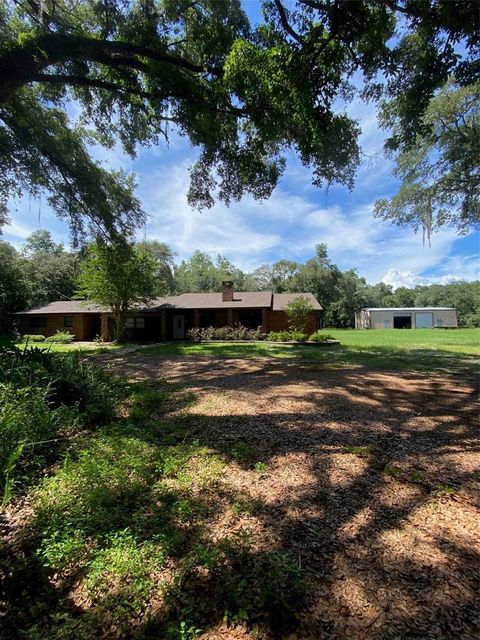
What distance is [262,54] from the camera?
5.39 meters

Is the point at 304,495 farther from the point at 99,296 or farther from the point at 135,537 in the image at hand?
the point at 99,296

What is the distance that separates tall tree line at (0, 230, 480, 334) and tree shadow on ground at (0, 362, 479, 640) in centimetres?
1102

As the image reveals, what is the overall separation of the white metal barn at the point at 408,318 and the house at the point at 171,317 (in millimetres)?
24532

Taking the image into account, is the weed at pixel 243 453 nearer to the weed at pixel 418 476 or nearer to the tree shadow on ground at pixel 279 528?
the tree shadow on ground at pixel 279 528

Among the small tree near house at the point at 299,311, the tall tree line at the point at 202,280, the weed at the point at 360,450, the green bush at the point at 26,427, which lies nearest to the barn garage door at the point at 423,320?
the tall tree line at the point at 202,280

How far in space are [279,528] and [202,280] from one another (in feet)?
154

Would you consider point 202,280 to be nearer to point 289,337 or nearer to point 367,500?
point 289,337

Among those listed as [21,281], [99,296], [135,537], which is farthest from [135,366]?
[21,281]

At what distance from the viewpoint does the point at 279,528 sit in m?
2.42

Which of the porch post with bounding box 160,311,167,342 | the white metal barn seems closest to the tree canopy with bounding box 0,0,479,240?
the porch post with bounding box 160,311,167,342

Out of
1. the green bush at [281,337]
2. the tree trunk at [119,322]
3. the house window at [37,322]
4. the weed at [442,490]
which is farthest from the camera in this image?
the house window at [37,322]

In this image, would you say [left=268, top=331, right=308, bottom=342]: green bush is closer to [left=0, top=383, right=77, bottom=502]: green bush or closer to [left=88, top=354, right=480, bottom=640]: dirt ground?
[left=88, top=354, right=480, bottom=640]: dirt ground

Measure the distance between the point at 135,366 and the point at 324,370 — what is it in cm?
564

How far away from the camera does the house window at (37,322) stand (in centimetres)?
2411
